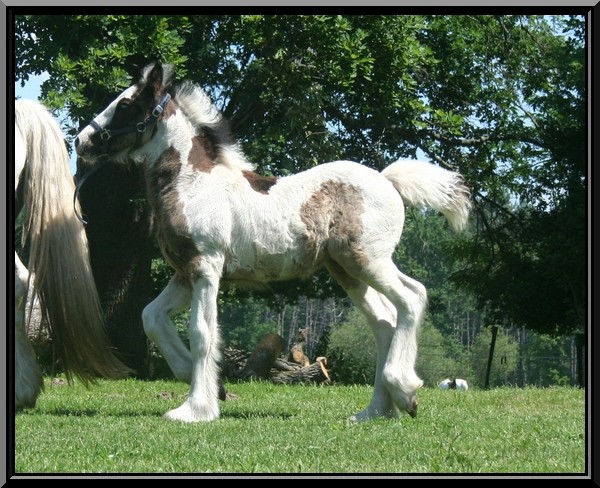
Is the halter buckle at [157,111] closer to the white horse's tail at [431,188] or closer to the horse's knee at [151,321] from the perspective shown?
the horse's knee at [151,321]

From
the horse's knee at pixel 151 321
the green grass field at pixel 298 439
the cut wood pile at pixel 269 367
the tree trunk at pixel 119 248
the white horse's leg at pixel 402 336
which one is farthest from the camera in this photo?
the cut wood pile at pixel 269 367

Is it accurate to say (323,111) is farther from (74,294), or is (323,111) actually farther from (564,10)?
(564,10)

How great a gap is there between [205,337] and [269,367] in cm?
916

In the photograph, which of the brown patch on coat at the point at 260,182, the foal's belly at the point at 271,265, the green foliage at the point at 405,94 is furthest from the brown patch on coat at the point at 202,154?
the green foliage at the point at 405,94

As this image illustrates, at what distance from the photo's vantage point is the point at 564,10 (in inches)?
228

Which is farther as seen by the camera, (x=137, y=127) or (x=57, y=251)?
(x=57, y=251)

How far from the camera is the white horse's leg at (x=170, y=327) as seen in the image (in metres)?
8.41

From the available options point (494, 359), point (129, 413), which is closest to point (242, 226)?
point (129, 413)

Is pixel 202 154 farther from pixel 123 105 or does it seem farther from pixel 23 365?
pixel 23 365

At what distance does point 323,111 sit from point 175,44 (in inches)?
124

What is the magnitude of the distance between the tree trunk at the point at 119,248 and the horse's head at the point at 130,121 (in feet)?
25.2

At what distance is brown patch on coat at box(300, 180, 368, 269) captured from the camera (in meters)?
8.24

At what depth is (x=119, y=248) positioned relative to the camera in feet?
54.7
